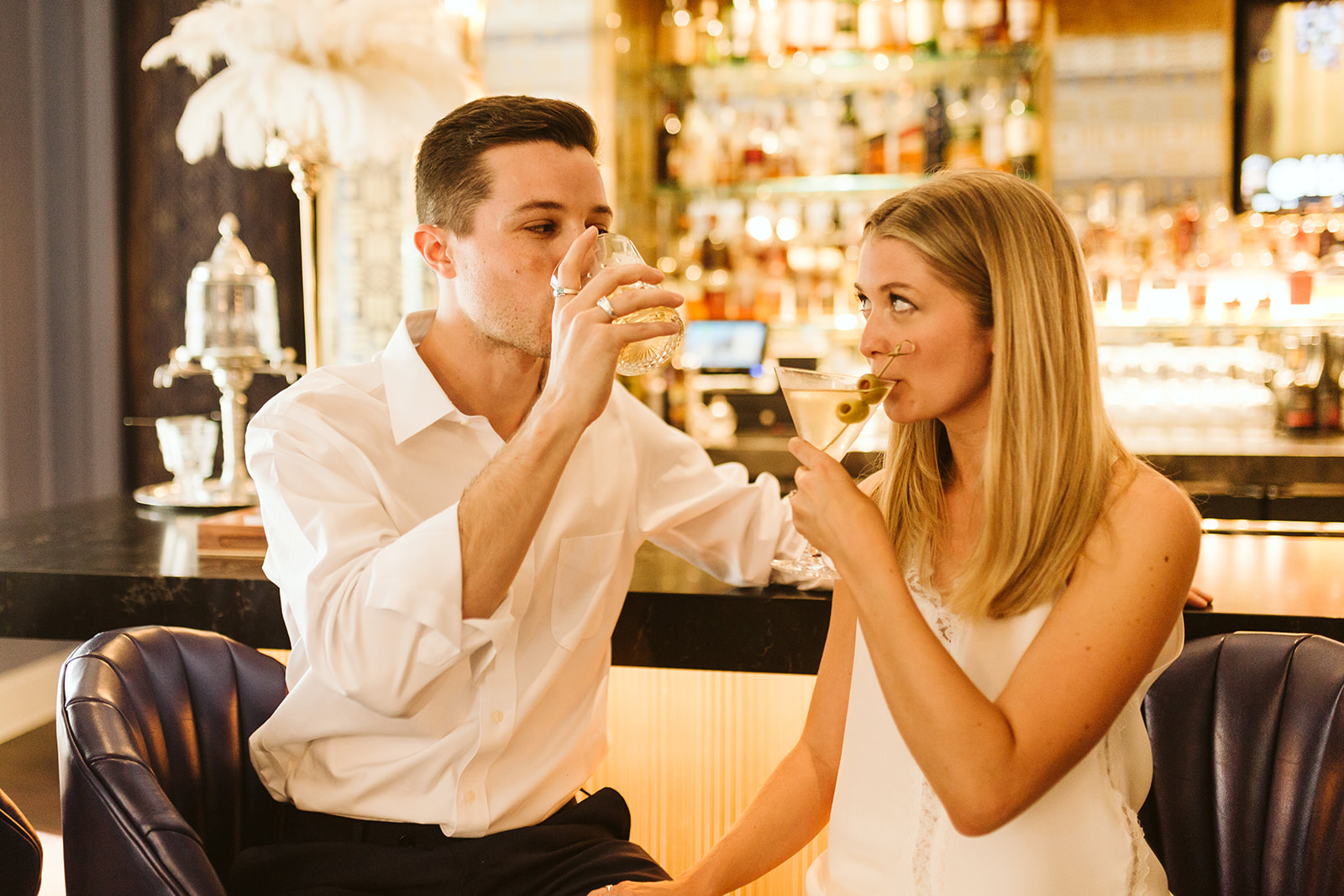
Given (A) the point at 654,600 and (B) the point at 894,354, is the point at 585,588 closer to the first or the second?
(A) the point at 654,600

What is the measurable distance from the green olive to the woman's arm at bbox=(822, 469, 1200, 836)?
0.51ft

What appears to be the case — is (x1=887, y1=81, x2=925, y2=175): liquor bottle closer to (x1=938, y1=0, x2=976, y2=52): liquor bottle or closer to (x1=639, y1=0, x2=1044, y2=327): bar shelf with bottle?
(x1=639, y1=0, x2=1044, y2=327): bar shelf with bottle

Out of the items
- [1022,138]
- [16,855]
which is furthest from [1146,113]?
[16,855]

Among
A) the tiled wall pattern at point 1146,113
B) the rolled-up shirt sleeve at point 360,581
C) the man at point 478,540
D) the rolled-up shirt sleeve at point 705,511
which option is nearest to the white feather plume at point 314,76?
the man at point 478,540

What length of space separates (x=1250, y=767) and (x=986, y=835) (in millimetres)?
354

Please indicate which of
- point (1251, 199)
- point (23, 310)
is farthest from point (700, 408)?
point (23, 310)

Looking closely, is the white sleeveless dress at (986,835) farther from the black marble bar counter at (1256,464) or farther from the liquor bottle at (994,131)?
the liquor bottle at (994,131)

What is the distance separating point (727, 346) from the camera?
15.0ft

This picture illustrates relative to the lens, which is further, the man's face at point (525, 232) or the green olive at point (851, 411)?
the man's face at point (525, 232)

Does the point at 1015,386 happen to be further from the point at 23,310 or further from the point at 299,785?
the point at 23,310

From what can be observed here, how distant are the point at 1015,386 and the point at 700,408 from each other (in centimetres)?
332

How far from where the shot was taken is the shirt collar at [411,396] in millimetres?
1609

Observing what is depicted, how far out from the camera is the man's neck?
1754 millimetres

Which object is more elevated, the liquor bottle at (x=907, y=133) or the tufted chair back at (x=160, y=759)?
the liquor bottle at (x=907, y=133)
